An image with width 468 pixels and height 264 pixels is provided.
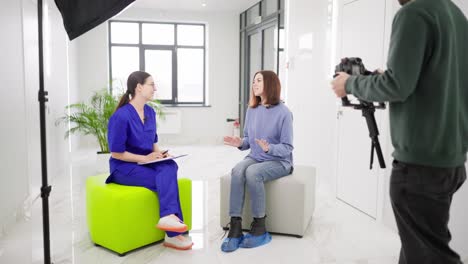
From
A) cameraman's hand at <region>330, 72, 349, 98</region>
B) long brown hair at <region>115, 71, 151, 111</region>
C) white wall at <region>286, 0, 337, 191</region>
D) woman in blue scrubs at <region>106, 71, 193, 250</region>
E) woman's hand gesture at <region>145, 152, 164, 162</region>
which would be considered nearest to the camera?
cameraman's hand at <region>330, 72, 349, 98</region>

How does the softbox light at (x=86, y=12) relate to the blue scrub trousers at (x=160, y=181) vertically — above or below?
above

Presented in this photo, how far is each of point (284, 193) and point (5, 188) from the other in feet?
6.58

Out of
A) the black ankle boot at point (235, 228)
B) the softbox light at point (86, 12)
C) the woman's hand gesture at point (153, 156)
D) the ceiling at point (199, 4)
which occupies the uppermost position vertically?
the ceiling at point (199, 4)

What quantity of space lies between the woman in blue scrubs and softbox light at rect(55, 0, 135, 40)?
0.99 m

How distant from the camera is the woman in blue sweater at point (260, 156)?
2699 mm

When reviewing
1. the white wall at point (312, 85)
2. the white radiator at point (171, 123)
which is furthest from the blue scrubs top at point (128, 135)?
the white radiator at point (171, 123)

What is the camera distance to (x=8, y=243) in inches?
106

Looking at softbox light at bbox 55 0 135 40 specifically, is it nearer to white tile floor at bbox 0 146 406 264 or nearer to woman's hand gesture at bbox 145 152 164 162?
woman's hand gesture at bbox 145 152 164 162

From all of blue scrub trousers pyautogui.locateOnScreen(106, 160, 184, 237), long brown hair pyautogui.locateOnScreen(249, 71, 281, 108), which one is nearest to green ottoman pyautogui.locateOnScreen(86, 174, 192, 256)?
blue scrub trousers pyautogui.locateOnScreen(106, 160, 184, 237)

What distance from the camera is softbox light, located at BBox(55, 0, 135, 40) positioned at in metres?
1.63

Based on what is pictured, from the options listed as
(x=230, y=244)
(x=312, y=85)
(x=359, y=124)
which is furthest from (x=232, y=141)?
(x=312, y=85)

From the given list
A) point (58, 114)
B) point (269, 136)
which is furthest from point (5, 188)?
point (58, 114)

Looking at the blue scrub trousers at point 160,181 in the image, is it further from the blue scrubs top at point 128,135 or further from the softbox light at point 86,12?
the softbox light at point 86,12

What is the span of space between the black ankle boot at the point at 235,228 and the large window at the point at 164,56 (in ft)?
18.1
